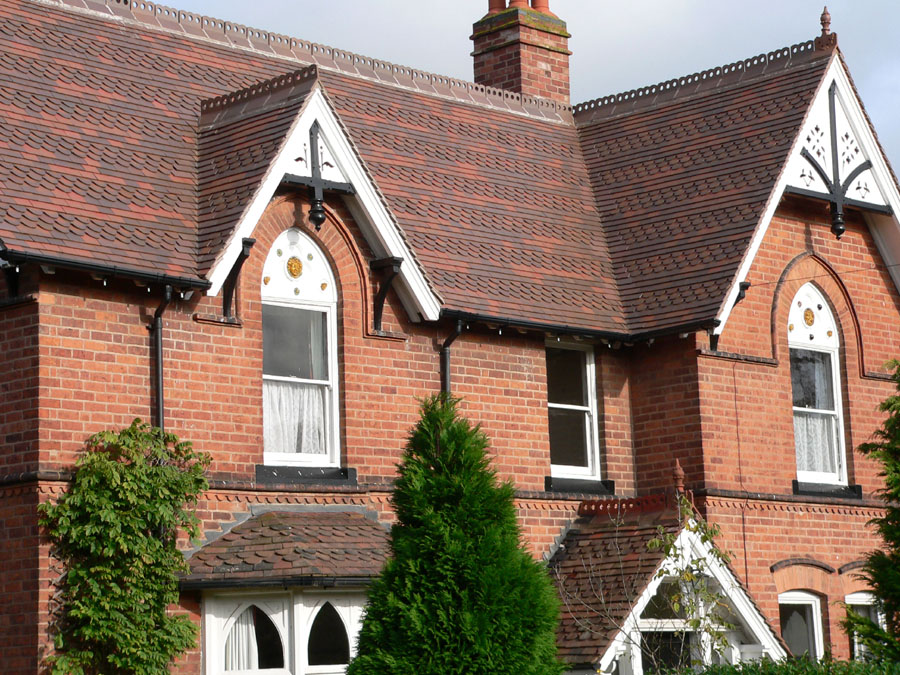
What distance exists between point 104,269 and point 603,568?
6.63 metres

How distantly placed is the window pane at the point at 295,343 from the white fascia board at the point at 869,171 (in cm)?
518

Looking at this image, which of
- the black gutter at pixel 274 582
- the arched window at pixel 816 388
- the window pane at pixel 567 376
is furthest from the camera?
the arched window at pixel 816 388

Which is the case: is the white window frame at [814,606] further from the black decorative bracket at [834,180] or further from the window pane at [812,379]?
the black decorative bracket at [834,180]

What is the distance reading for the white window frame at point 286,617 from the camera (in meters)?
15.8

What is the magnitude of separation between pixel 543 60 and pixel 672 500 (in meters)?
9.48

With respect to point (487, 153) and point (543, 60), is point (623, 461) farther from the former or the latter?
point (543, 60)

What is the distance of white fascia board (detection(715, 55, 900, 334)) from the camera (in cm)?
2067

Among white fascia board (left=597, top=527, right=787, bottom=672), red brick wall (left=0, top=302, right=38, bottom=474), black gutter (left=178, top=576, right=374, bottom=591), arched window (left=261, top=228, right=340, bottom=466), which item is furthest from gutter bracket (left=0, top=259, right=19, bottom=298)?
white fascia board (left=597, top=527, right=787, bottom=672)

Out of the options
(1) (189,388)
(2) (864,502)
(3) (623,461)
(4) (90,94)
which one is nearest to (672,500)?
(3) (623,461)

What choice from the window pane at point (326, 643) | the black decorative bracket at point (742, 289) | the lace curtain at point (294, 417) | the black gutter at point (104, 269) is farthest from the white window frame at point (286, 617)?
the black decorative bracket at point (742, 289)

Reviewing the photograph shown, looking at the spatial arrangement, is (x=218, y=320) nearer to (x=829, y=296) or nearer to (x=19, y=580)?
(x=19, y=580)

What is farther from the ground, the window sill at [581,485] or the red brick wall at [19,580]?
the window sill at [581,485]

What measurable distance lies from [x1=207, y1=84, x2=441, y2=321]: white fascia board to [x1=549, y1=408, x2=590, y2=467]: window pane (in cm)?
296

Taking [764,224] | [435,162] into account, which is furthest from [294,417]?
[764,224]
